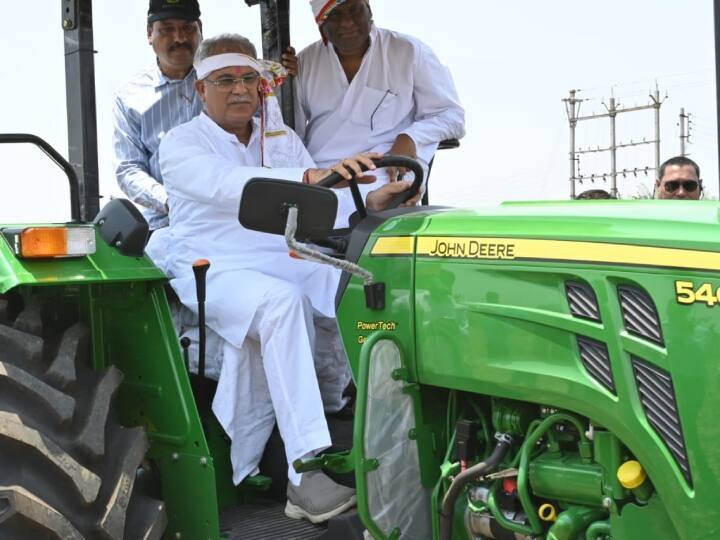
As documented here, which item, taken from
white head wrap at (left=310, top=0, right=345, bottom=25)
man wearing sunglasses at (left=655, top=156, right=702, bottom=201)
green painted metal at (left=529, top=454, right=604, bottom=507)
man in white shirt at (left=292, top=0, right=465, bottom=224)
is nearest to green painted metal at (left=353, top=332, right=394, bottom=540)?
green painted metal at (left=529, top=454, right=604, bottom=507)

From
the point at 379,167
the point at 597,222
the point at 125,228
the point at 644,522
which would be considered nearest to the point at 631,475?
the point at 644,522

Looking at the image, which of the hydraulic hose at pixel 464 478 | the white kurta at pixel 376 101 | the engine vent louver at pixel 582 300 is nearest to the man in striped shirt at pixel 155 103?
the white kurta at pixel 376 101

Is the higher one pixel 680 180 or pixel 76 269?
pixel 680 180

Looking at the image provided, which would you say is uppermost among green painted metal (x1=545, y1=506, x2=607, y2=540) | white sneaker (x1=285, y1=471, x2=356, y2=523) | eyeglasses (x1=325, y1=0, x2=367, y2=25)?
eyeglasses (x1=325, y1=0, x2=367, y2=25)

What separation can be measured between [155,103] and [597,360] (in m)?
3.12

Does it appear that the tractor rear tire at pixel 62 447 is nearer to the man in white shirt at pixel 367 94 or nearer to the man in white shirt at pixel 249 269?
the man in white shirt at pixel 249 269

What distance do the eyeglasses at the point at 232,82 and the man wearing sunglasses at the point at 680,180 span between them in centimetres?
310

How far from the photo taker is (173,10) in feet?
16.6

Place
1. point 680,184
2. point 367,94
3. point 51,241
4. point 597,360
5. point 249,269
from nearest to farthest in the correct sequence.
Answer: point 597,360, point 51,241, point 249,269, point 367,94, point 680,184

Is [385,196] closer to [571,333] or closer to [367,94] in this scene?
[571,333]

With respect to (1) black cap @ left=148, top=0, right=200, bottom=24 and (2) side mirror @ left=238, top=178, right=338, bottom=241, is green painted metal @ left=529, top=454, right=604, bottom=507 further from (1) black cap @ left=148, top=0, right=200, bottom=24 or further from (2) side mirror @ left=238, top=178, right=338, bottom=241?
(1) black cap @ left=148, top=0, right=200, bottom=24

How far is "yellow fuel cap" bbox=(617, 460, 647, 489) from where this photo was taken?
2.59 meters

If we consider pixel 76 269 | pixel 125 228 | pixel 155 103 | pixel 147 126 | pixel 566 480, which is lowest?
pixel 566 480

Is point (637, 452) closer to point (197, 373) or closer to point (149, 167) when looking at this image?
point (197, 373)
